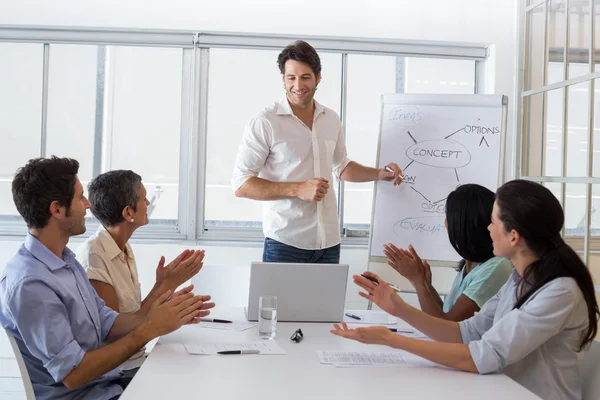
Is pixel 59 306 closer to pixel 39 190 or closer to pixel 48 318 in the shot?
pixel 48 318

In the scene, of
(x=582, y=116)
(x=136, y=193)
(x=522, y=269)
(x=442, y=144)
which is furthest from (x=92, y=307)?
(x=582, y=116)

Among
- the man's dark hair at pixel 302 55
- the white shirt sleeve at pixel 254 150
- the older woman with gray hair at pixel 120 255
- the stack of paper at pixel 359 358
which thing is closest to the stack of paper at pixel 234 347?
the stack of paper at pixel 359 358

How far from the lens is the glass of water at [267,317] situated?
6.61 feet

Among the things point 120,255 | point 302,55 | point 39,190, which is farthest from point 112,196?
point 302,55

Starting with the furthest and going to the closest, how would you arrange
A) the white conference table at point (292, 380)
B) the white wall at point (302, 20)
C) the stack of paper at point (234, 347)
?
the white wall at point (302, 20) < the stack of paper at point (234, 347) < the white conference table at point (292, 380)

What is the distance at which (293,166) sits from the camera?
3.19 m

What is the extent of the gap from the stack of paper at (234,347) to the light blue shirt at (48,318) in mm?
284

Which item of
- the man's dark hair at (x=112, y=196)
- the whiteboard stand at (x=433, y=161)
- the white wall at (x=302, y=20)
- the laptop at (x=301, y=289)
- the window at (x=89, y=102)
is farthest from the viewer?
the window at (x=89, y=102)

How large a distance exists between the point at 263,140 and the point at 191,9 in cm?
122

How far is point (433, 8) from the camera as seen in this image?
3.93 metres

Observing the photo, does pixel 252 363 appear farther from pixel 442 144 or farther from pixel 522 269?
pixel 442 144

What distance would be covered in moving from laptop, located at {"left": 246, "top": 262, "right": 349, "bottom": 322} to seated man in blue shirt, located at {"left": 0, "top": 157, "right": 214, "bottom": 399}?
255 millimetres

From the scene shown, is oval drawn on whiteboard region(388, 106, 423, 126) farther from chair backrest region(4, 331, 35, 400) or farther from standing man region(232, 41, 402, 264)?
chair backrest region(4, 331, 35, 400)

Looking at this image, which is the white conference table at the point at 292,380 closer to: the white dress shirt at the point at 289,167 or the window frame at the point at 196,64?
the white dress shirt at the point at 289,167
